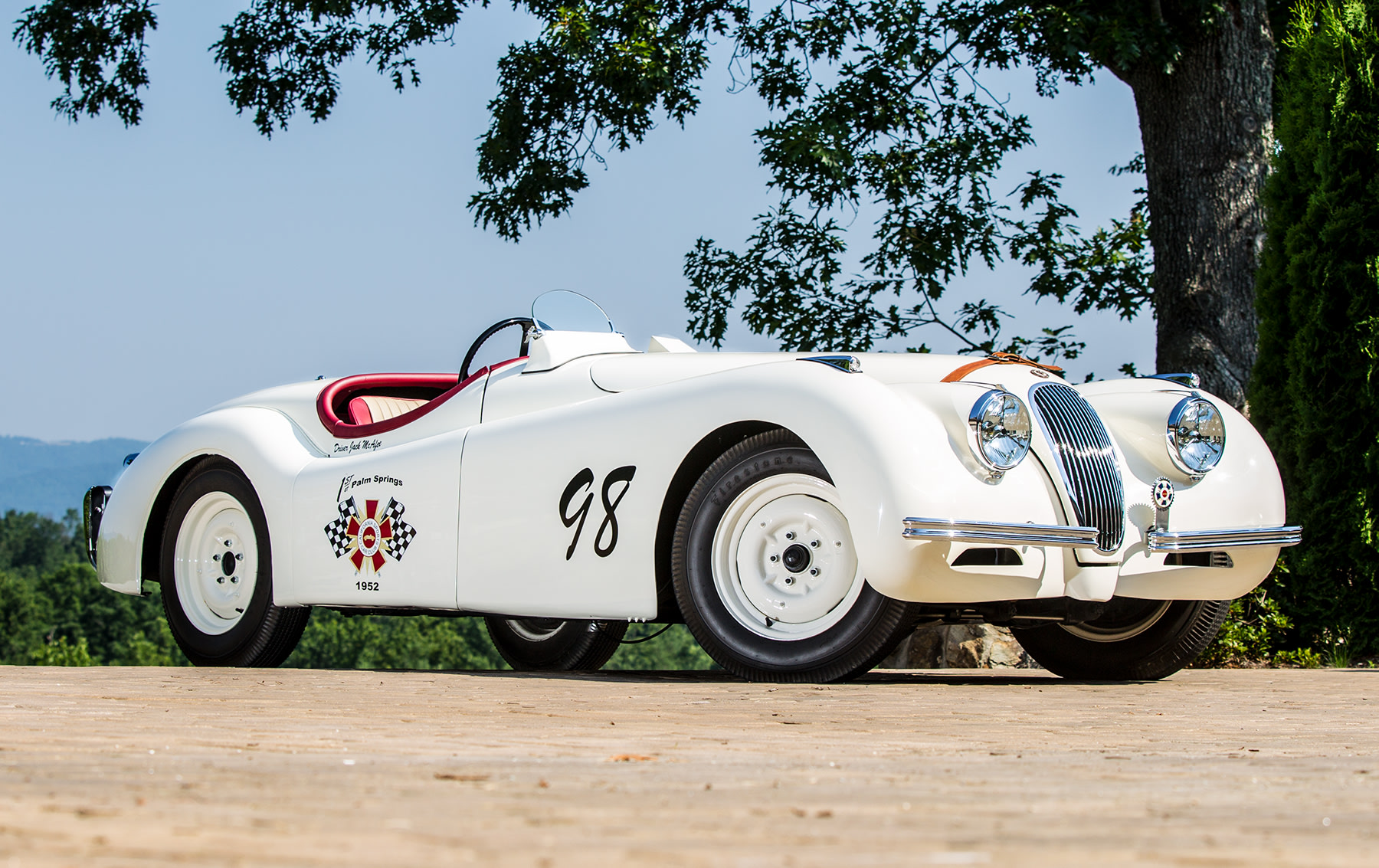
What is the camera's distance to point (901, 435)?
496 cm

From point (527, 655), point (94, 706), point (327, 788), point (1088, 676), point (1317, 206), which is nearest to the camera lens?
point (327, 788)

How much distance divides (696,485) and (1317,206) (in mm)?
5150

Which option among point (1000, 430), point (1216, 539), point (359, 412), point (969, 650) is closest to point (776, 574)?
point (1000, 430)

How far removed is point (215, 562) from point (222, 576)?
0.30 ft

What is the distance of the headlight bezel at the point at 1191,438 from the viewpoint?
5.75 m

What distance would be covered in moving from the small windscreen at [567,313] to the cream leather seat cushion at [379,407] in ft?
2.86

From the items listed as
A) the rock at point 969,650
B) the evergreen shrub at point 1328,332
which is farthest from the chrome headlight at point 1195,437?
the rock at point 969,650

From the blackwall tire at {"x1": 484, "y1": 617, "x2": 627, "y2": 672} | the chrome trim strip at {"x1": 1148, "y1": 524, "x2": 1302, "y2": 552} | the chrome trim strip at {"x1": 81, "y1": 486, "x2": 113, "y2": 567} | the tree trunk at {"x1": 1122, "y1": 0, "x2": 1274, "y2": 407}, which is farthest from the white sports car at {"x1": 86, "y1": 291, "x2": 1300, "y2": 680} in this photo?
the tree trunk at {"x1": 1122, "y1": 0, "x2": 1274, "y2": 407}

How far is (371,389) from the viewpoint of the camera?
7781 millimetres

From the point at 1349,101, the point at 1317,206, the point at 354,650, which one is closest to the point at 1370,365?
the point at 1317,206

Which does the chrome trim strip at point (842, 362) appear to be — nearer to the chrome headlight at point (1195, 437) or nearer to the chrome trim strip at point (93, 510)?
the chrome headlight at point (1195, 437)

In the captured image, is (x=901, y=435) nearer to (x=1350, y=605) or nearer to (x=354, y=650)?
(x=1350, y=605)

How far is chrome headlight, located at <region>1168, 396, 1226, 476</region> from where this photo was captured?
576 centimetres

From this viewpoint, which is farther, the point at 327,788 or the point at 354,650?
the point at 354,650
